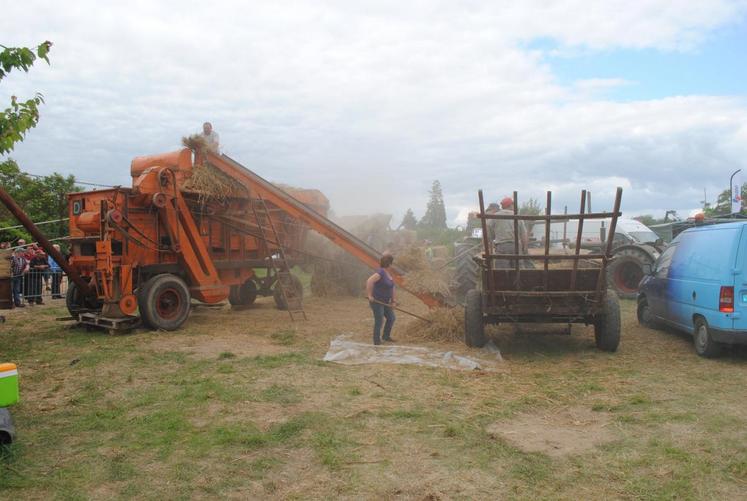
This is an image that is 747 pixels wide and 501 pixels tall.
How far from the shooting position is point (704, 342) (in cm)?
796

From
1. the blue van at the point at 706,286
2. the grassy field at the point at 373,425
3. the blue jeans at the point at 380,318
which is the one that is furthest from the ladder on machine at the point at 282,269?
the blue van at the point at 706,286

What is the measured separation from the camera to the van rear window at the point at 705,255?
24.8 feet

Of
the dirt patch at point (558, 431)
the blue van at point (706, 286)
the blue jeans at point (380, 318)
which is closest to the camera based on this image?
the dirt patch at point (558, 431)

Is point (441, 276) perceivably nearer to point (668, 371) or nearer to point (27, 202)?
point (668, 371)

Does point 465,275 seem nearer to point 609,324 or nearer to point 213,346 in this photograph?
point 609,324

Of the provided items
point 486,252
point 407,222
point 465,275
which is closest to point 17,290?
point 465,275

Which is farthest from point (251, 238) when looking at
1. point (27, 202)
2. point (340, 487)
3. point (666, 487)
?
point (27, 202)

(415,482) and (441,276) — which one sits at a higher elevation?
(441,276)

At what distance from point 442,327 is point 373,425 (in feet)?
14.0

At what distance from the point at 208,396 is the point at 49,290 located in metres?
13.8

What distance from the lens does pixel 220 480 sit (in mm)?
4180

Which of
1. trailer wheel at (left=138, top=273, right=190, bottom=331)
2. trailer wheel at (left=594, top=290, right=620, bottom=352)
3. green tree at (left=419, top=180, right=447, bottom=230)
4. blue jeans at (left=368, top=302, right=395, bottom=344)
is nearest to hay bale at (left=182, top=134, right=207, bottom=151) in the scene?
trailer wheel at (left=138, top=273, right=190, bottom=331)

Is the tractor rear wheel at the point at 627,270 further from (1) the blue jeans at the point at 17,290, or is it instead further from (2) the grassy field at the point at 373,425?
(1) the blue jeans at the point at 17,290

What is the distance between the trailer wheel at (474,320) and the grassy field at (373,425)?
14.7 inches
